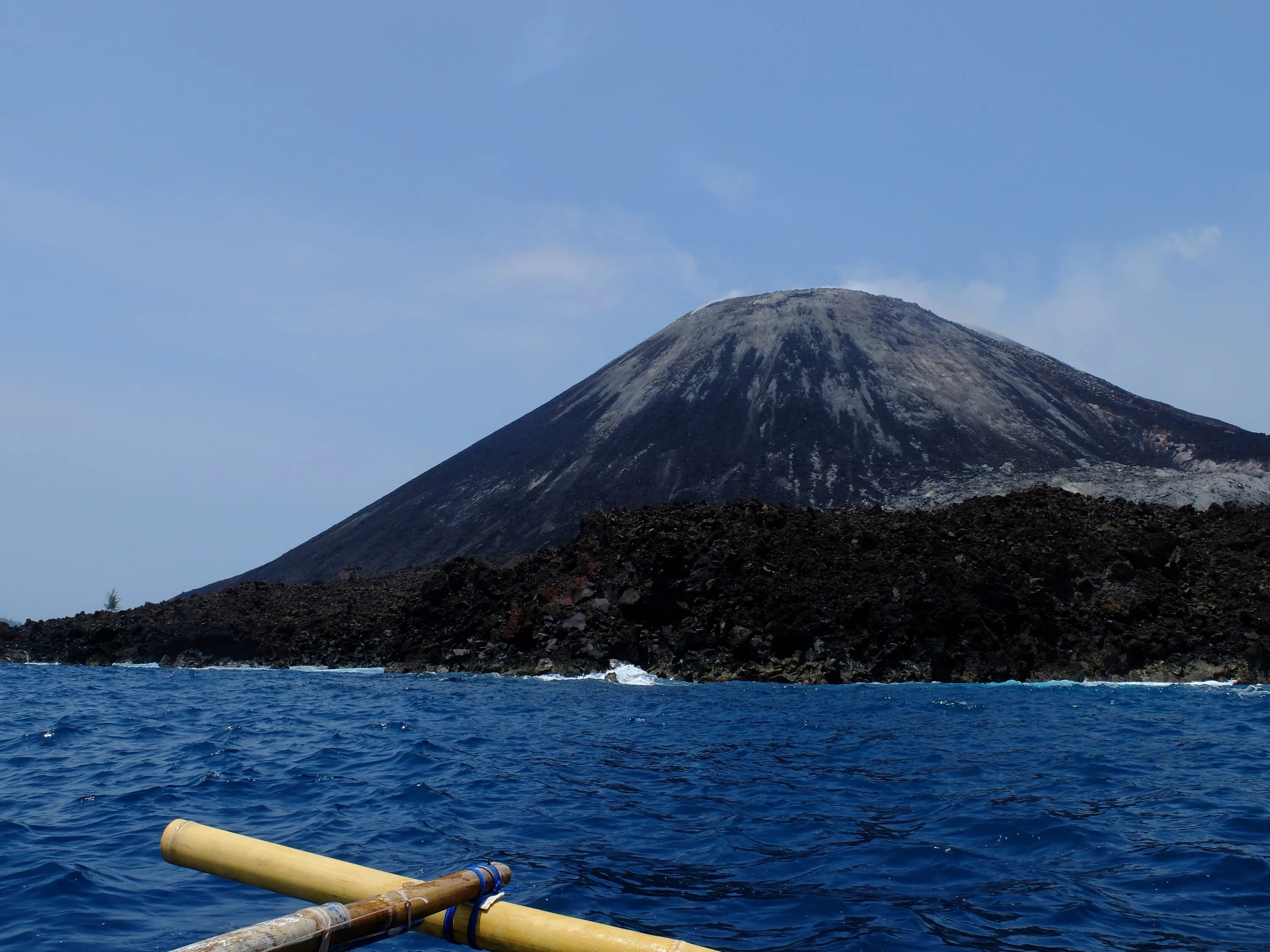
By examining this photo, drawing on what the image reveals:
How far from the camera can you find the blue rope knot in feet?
16.5

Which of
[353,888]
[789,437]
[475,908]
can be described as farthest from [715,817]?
[789,437]

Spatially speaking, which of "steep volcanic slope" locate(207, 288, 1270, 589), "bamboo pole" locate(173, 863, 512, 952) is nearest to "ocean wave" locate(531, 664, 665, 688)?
"bamboo pole" locate(173, 863, 512, 952)

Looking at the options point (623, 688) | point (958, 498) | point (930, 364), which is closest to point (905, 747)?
point (623, 688)

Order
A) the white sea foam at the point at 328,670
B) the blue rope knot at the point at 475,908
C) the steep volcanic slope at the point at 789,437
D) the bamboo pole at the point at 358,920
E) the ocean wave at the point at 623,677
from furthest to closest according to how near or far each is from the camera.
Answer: the steep volcanic slope at the point at 789,437 < the white sea foam at the point at 328,670 < the ocean wave at the point at 623,677 < the blue rope knot at the point at 475,908 < the bamboo pole at the point at 358,920

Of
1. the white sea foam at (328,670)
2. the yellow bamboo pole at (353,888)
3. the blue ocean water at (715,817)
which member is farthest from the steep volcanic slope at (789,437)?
the yellow bamboo pole at (353,888)

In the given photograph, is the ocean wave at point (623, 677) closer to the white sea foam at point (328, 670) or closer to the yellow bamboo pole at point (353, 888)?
the white sea foam at point (328, 670)

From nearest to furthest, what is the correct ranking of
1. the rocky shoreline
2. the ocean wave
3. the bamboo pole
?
the bamboo pole, the rocky shoreline, the ocean wave

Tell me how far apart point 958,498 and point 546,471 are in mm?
37949

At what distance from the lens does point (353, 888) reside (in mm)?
5230

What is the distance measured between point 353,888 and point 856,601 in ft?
98.2

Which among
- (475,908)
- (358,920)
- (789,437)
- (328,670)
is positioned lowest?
(328,670)

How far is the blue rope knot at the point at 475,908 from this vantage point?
5031mm

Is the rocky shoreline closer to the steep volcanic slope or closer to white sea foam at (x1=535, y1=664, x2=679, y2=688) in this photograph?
white sea foam at (x1=535, y1=664, x2=679, y2=688)

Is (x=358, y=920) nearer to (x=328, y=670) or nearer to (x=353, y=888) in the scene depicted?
(x=353, y=888)
